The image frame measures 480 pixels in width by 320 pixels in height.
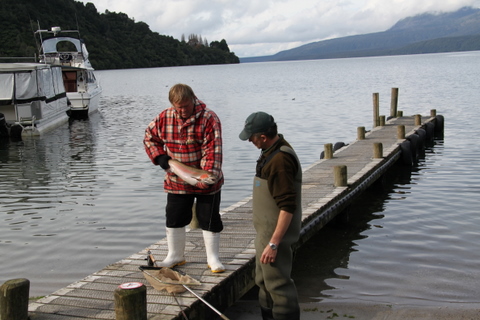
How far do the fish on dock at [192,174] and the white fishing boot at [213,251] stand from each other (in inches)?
26.9

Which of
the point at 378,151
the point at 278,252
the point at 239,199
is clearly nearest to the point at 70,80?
the point at 239,199

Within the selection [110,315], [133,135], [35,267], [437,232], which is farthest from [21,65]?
[110,315]

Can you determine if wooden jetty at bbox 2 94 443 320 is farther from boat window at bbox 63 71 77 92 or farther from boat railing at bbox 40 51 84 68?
boat railing at bbox 40 51 84 68

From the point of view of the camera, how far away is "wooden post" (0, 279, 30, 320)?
4621 mm

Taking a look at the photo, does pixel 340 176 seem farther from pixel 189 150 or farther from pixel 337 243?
pixel 189 150

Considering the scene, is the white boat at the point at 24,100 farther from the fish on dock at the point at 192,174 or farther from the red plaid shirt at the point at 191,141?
the fish on dock at the point at 192,174

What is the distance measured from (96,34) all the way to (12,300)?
148 m

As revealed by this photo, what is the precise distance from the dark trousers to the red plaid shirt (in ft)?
0.27

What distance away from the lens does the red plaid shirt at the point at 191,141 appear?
548 cm

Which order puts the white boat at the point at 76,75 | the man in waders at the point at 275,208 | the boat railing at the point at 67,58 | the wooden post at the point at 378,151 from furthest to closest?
1. the boat railing at the point at 67,58
2. the white boat at the point at 76,75
3. the wooden post at the point at 378,151
4. the man in waders at the point at 275,208

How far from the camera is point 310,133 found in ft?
78.2

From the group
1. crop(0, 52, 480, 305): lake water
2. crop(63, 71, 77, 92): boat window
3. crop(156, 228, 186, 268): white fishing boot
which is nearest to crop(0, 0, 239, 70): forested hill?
crop(63, 71, 77, 92): boat window

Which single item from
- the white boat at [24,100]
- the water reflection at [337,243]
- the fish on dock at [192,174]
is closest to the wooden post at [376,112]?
the water reflection at [337,243]

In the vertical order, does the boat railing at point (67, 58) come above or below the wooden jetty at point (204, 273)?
above
